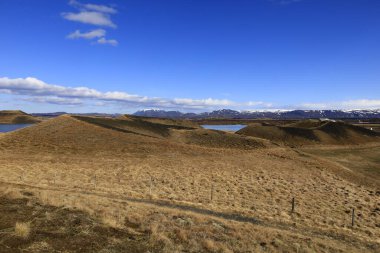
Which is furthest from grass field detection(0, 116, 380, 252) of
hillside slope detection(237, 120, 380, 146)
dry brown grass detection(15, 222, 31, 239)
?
hillside slope detection(237, 120, 380, 146)

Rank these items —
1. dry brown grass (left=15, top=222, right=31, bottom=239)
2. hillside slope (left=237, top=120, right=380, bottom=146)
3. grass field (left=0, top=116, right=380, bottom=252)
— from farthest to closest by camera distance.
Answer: hillside slope (left=237, top=120, right=380, bottom=146) → grass field (left=0, top=116, right=380, bottom=252) → dry brown grass (left=15, top=222, right=31, bottom=239)

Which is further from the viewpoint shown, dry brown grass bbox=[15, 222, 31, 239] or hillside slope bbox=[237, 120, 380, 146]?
hillside slope bbox=[237, 120, 380, 146]

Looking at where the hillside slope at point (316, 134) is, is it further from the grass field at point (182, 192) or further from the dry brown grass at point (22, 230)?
the dry brown grass at point (22, 230)

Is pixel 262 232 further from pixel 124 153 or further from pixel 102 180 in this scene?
pixel 124 153

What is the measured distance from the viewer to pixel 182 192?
31.9 meters

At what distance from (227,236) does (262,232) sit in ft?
8.90

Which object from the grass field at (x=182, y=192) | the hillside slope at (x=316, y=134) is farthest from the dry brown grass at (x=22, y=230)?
the hillside slope at (x=316, y=134)

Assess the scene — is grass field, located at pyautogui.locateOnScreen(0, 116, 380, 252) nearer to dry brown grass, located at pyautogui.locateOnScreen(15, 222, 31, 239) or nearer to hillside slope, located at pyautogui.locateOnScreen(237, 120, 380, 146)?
dry brown grass, located at pyautogui.locateOnScreen(15, 222, 31, 239)

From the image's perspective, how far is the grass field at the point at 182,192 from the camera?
17.3 metres

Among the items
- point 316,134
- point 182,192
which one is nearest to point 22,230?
point 182,192

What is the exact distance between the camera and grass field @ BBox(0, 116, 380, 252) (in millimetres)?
17312

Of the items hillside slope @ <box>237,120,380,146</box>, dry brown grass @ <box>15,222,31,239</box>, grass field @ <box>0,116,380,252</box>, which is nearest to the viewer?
dry brown grass @ <box>15,222,31,239</box>

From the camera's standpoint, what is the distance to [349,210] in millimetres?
29438

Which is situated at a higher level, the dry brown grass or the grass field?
the dry brown grass
